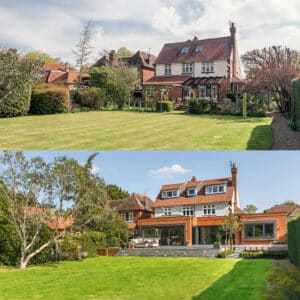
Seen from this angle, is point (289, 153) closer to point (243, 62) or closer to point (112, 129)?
point (112, 129)

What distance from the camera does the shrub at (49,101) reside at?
15.2 meters

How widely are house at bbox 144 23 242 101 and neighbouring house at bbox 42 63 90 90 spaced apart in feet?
8.25

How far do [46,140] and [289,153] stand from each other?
4.65m

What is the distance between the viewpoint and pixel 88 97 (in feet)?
53.4

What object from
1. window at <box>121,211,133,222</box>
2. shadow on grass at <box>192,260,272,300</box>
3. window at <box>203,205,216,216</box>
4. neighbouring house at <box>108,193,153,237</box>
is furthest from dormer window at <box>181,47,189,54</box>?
shadow on grass at <box>192,260,272,300</box>

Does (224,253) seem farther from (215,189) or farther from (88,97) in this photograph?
(88,97)

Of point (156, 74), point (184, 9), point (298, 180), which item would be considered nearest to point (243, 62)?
point (156, 74)

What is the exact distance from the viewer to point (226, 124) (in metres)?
11.5

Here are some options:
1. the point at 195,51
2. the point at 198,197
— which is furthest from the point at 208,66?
the point at 198,197

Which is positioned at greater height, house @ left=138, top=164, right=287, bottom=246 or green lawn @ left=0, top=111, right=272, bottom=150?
green lawn @ left=0, top=111, right=272, bottom=150

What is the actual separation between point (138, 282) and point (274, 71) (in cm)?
879

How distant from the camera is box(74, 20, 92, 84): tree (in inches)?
428

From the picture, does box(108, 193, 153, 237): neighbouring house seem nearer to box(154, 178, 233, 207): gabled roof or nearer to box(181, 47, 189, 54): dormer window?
box(154, 178, 233, 207): gabled roof

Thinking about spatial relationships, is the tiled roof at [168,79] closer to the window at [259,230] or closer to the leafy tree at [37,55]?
the leafy tree at [37,55]
